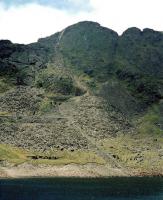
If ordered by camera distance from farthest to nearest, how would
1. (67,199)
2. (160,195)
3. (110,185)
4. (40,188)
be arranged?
(110,185)
(40,188)
(160,195)
(67,199)

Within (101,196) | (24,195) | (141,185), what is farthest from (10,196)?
(141,185)

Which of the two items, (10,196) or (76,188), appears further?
(76,188)

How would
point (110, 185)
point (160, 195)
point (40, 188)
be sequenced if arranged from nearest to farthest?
1. point (160, 195)
2. point (40, 188)
3. point (110, 185)

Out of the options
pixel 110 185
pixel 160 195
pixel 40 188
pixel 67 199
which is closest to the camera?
pixel 67 199

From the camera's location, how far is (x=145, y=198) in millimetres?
158500

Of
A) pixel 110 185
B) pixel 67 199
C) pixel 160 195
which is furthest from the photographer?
pixel 110 185

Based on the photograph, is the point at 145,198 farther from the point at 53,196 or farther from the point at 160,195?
the point at 53,196

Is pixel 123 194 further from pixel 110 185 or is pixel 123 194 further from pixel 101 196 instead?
pixel 110 185

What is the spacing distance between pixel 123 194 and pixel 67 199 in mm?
23005

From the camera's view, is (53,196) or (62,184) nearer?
(53,196)

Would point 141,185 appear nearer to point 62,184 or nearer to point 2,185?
point 62,184

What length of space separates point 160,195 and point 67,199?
109 ft

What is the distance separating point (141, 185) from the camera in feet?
654

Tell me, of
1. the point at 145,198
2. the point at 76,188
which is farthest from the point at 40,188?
the point at 145,198
